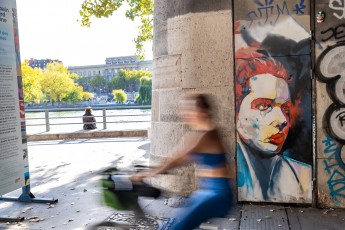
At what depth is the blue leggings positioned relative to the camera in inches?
118

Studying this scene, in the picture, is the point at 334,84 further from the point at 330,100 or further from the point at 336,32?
the point at 336,32

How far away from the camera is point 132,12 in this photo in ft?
50.0

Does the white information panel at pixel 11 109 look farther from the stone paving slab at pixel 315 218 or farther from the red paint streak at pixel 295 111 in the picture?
the red paint streak at pixel 295 111

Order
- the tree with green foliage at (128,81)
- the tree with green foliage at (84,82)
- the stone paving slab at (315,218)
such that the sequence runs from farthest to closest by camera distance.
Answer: the tree with green foliage at (84,82)
the tree with green foliage at (128,81)
the stone paving slab at (315,218)

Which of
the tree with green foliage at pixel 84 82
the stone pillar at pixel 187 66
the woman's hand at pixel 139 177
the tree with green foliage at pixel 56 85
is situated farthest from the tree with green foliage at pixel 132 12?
the tree with green foliage at pixel 84 82

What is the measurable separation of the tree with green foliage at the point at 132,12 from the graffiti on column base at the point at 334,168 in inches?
384

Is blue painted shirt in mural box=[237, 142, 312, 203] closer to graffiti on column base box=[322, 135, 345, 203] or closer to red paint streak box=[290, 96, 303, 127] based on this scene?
graffiti on column base box=[322, 135, 345, 203]

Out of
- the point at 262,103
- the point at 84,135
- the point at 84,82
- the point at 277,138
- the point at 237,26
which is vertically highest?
the point at 84,82

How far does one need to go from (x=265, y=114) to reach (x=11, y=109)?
368cm

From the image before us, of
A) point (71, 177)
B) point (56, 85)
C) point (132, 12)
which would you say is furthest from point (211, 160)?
point (56, 85)

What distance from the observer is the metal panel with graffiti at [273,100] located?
212 inches

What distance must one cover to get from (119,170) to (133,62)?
103 m

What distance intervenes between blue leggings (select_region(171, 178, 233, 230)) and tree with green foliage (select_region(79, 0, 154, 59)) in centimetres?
1104

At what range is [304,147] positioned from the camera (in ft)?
17.8
